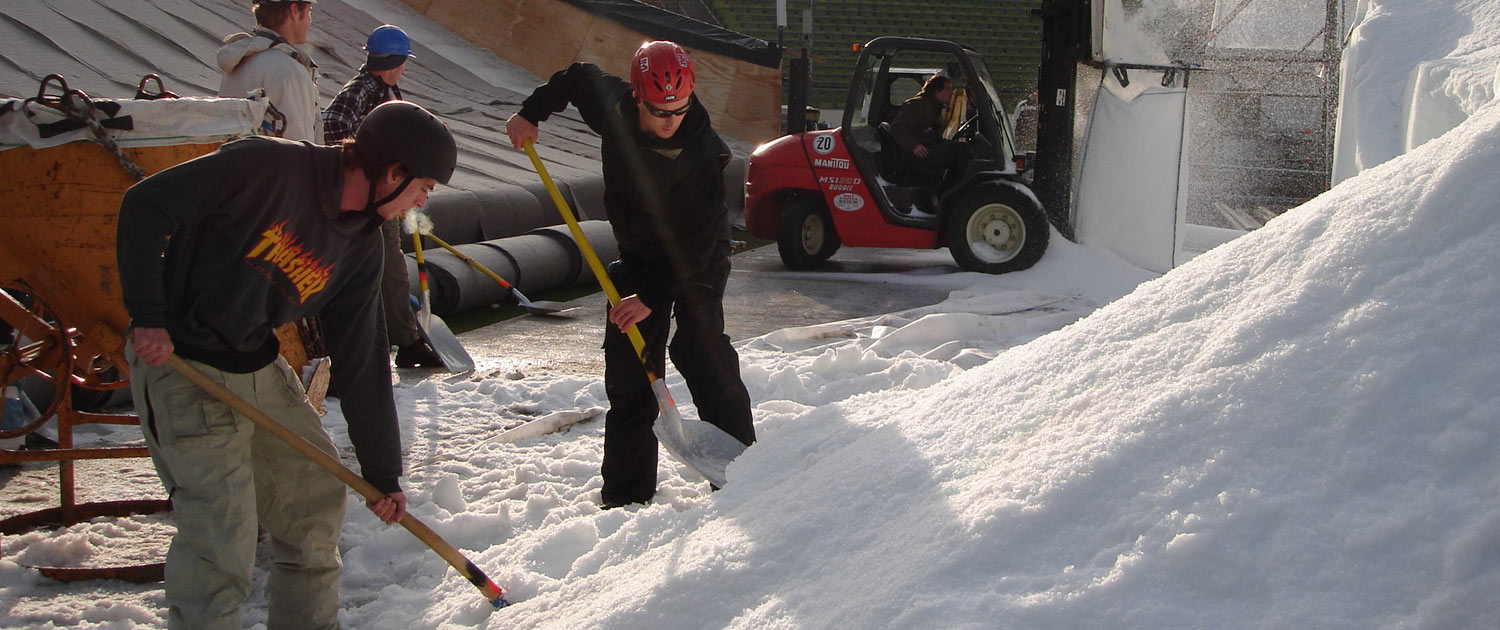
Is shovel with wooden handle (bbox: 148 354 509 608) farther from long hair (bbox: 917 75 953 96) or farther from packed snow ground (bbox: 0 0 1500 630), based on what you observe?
long hair (bbox: 917 75 953 96)

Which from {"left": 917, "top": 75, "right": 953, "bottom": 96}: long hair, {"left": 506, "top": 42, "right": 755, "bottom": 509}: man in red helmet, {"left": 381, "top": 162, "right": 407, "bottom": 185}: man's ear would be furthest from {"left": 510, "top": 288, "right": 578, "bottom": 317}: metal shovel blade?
{"left": 381, "top": 162, "right": 407, "bottom": 185}: man's ear

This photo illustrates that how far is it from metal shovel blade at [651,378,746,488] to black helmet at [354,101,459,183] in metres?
1.18

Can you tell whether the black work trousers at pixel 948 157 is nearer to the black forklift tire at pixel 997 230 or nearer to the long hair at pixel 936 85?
the black forklift tire at pixel 997 230

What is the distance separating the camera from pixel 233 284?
216 cm

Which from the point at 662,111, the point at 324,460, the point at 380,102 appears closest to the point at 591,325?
the point at 380,102

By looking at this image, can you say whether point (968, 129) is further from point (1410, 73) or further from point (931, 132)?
point (1410, 73)

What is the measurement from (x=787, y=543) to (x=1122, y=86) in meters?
6.53

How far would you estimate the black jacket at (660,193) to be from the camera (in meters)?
3.18

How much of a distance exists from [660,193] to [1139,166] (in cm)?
549

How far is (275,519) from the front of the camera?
94.0 inches

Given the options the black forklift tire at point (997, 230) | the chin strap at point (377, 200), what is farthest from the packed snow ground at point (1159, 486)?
the black forklift tire at point (997, 230)

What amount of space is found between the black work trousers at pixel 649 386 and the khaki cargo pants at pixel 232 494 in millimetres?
1041

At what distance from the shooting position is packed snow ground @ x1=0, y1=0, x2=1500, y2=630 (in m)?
1.58

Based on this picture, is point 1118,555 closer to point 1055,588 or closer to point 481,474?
point 1055,588
